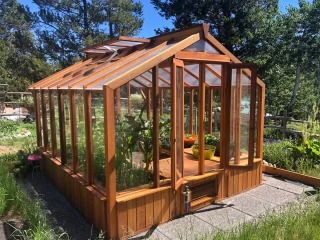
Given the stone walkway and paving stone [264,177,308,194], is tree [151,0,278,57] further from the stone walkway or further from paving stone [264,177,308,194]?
the stone walkway

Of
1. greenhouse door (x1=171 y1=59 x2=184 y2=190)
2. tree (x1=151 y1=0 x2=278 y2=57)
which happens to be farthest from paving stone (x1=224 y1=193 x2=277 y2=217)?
tree (x1=151 y1=0 x2=278 y2=57)

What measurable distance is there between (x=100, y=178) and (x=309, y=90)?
41.5 ft

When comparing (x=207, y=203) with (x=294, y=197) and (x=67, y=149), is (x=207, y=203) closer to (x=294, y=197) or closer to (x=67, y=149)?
(x=294, y=197)

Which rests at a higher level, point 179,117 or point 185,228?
point 179,117

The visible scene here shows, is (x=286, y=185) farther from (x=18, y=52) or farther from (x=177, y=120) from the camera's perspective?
(x=18, y=52)

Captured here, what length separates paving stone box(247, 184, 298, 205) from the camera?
16.0 ft

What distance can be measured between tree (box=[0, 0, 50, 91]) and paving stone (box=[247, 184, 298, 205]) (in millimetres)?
16365

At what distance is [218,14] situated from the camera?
1252 cm

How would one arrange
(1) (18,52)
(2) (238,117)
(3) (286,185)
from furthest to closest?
(1) (18,52) → (3) (286,185) → (2) (238,117)

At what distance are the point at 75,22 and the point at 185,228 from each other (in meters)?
18.0

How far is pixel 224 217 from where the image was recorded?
4.33m

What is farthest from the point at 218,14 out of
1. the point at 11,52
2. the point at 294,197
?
the point at 11,52

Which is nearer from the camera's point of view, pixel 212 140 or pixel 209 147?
pixel 209 147

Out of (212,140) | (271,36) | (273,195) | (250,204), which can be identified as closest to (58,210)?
(250,204)
